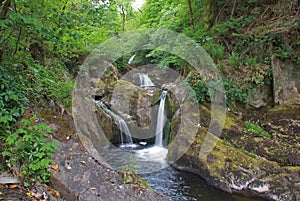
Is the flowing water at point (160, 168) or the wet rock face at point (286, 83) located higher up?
the wet rock face at point (286, 83)

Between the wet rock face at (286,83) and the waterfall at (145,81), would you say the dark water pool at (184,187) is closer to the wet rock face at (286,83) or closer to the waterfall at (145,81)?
the wet rock face at (286,83)

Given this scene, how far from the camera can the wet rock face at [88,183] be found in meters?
2.52

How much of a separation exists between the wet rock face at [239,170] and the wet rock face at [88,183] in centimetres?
225

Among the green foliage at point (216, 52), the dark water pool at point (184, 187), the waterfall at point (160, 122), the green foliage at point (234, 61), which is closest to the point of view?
the dark water pool at point (184, 187)

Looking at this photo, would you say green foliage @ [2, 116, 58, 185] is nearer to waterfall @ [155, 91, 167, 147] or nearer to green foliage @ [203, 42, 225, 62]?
waterfall @ [155, 91, 167, 147]

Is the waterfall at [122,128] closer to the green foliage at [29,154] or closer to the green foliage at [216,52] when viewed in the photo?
the green foliage at [216,52]

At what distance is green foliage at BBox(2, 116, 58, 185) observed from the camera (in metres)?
2.57

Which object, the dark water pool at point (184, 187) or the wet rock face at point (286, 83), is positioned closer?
the dark water pool at point (184, 187)

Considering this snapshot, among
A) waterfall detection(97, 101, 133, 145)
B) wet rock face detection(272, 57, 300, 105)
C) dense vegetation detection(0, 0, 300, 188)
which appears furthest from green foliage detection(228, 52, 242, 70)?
waterfall detection(97, 101, 133, 145)

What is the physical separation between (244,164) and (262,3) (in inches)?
222

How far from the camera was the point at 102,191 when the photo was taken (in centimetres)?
257

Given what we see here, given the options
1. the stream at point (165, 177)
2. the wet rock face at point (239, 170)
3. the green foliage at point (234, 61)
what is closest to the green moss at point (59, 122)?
the stream at point (165, 177)

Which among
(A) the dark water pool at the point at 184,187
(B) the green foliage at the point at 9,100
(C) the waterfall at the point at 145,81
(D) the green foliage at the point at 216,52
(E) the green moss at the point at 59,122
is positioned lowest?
(A) the dark water pool at the point at 184,187

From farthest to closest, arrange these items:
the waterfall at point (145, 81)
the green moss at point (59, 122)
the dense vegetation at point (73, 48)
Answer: the waterfall at point (145, 81)
the green moss at point (59, 122)
the dense vegetation at point (73, 48)
